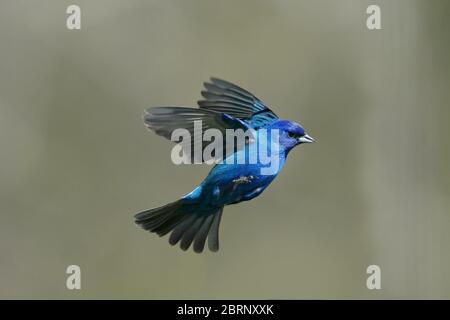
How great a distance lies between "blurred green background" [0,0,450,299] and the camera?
21.0 ft

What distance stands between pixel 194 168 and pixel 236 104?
2.99 meters

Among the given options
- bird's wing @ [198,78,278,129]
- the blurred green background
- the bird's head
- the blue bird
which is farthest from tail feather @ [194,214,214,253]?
the blurred green background

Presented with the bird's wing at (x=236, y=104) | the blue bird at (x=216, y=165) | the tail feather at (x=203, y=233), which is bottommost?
the tail feather at (x=203, y=233)

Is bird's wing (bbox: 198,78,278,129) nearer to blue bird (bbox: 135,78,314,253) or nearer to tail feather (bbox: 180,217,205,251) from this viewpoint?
blue bird (bbox: 135,78,314,253)

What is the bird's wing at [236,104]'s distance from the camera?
3084 mm

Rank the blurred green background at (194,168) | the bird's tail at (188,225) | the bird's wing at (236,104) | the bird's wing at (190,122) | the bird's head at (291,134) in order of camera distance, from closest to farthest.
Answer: the bird's wing at (190,122), the bird's head at (291,134), the bird's wing at (236,104), the bird's tail at (188,225), the blurred green background at (194,168)

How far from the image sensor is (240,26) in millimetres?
7082

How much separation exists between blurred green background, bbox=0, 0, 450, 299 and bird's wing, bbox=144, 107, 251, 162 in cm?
328

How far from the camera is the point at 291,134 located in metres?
2.91

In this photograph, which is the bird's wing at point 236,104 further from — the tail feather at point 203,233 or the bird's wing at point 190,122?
the tail feather at point 203,233

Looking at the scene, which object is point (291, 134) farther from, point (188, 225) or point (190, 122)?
point (188, 225)

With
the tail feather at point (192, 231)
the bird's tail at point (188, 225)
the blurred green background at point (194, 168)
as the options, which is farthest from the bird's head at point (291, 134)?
the blurred green background at point (194, 168)

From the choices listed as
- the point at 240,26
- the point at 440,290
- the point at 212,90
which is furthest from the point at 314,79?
the point at 212,90

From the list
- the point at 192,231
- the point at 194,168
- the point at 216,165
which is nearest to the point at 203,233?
the point at 192,231
